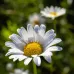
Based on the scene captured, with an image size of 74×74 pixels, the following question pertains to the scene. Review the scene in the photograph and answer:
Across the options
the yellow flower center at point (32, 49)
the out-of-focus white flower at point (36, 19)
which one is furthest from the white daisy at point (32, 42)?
the out-of-focus white flower at point (36, 19)

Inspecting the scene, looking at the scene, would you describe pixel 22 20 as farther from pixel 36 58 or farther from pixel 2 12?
pixel 36 58

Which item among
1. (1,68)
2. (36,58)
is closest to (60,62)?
(1,68)

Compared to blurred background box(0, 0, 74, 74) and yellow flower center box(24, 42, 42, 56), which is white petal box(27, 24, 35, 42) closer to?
yellow flower center box(24, 42, 42, 56)

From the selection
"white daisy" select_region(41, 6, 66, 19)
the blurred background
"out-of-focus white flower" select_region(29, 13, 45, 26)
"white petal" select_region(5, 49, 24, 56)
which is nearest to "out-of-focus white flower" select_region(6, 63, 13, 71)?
the blurred background

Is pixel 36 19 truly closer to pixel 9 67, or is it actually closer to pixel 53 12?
pixel 53 12

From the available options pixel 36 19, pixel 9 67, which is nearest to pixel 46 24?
pixel 36 19

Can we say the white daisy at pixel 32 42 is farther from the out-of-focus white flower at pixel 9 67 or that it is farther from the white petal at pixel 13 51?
the out-of-focus white flower at pixel 9 67
